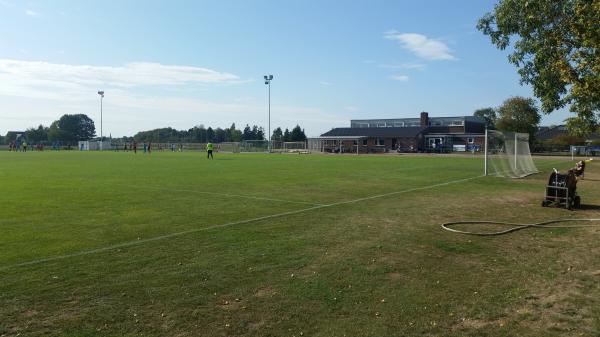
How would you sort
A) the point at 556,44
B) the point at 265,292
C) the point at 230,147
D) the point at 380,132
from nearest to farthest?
the point at 265,292 < the point at 556,44 < the point at 380,132 < the point at 230,147

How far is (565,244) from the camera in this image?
28.0 ft

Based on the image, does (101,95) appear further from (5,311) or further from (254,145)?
(5,311)

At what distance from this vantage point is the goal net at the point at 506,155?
26609 millimetres

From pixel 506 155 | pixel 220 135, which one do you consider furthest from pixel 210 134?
pixel 506 155

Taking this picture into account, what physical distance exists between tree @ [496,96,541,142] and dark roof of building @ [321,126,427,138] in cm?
1625

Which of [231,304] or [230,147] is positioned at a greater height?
[230,147]

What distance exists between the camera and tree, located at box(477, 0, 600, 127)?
9.66m

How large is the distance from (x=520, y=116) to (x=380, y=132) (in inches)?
1021

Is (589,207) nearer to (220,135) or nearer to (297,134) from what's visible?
(297,134)

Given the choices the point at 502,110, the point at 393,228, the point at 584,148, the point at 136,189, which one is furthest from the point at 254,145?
the point at 393,228

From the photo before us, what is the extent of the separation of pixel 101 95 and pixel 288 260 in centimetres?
9972

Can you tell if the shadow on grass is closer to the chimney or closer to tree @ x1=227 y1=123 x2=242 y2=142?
the chimney

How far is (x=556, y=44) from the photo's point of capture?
11.6 meters

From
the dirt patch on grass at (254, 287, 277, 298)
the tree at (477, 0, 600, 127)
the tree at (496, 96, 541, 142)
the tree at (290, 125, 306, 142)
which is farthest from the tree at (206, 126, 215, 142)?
the dirt patch on grass at (254, 287, 277, 298)
